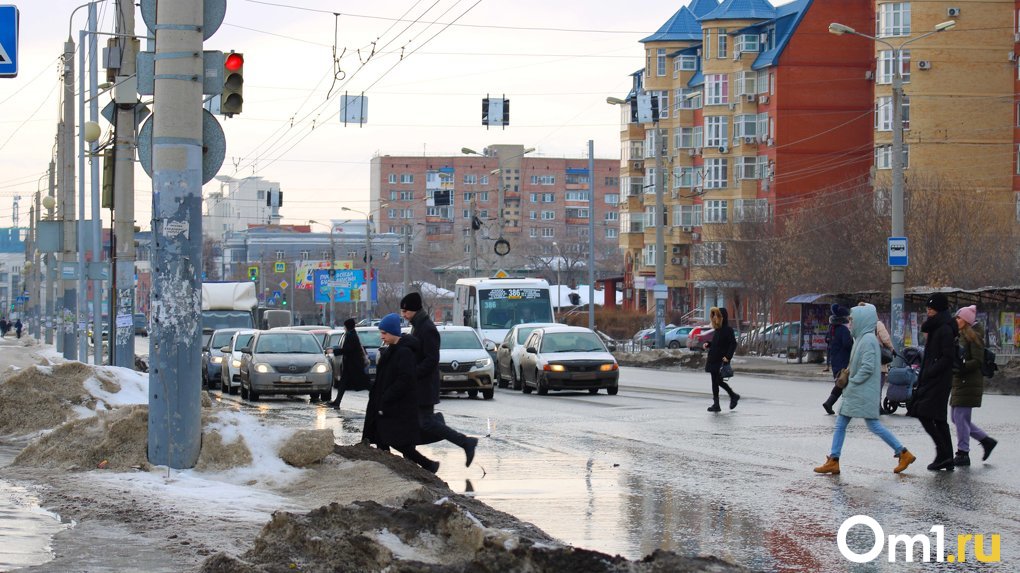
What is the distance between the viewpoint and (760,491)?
12.3m

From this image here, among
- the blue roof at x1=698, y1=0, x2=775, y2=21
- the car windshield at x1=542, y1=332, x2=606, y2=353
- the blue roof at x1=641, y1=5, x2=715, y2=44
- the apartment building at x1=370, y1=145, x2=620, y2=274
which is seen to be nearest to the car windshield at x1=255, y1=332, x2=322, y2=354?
the car windshield at x1=542, y1=332, x2=606, y2=353

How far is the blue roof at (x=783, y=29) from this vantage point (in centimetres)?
7912

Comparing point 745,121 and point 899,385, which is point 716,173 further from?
point 899,385

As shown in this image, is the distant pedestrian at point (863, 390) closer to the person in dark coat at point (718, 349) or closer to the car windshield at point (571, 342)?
the person in dark coat at point (718, 349)

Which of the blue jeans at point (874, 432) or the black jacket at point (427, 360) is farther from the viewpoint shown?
the blue jeans at point (874, 432)

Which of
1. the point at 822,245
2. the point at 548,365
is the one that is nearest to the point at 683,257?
the point at 822,245

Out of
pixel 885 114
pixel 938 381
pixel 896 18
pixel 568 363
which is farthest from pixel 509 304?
pixel 896 18

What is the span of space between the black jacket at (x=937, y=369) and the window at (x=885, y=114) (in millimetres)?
60173

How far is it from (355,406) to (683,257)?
66.7 metres

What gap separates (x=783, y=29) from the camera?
267 feet

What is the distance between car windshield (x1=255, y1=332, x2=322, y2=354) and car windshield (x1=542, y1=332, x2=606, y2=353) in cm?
478

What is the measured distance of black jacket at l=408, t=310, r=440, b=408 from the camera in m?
13.0

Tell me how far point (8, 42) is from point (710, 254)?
62223mm

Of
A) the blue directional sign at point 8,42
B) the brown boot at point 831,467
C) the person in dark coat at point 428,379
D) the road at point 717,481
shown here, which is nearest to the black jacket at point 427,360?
the person in dark coat at point 428,379
